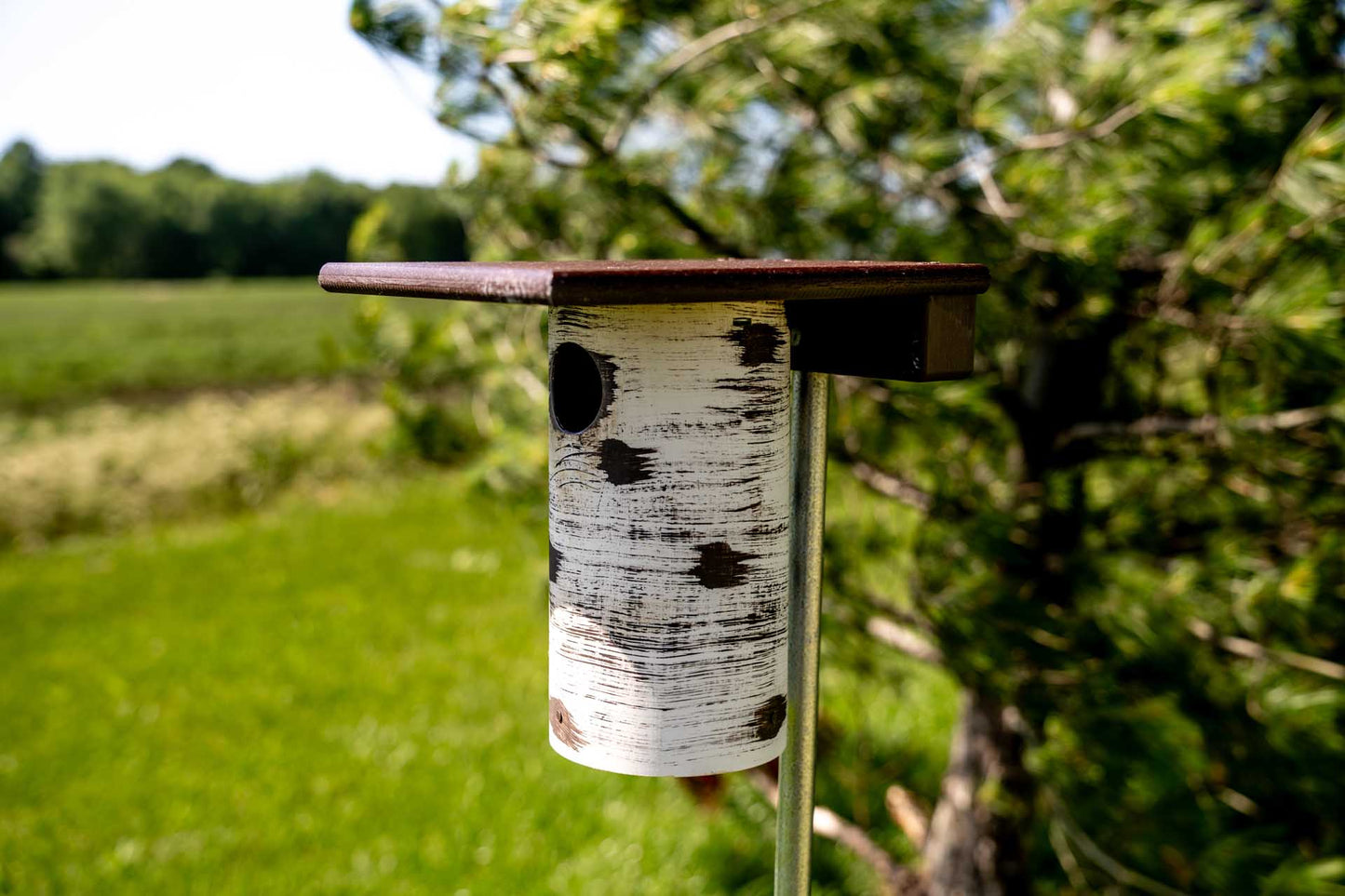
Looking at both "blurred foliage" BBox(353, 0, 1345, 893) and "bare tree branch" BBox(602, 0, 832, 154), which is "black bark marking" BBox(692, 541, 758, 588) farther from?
"bare tree branch" BBox(602, 0, 832, 154)

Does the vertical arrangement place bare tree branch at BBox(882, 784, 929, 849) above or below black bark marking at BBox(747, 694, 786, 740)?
below

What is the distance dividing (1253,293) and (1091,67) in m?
0.59

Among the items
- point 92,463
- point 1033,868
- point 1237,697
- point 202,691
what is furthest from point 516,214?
point 92,463

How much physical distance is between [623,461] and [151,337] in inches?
1194

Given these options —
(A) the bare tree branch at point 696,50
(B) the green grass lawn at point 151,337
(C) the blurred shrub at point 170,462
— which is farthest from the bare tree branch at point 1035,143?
(C) the blurred shrub at point 170,462

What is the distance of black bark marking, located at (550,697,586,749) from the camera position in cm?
129

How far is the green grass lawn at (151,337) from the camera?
19.0 metres

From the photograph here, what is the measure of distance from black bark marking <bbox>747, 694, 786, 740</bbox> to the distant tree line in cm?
3824

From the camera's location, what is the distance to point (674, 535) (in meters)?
1.20

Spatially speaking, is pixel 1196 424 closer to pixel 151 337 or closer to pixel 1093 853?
pixel 1093 853

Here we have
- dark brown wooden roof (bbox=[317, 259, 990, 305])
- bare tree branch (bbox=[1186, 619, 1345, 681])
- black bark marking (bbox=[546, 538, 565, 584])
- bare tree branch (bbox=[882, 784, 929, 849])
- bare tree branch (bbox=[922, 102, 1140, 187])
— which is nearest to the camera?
dark brown wooden roof (bbox=[317, 259, 990, 305])

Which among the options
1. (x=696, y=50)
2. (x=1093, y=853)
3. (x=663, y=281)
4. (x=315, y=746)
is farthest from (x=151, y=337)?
(x=663, y=281)

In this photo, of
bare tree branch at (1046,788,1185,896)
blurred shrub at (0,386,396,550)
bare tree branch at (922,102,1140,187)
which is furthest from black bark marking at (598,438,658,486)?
blurred shrub at (0,386,396,550)

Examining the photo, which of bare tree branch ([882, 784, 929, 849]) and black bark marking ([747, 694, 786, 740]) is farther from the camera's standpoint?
bare tree branch ([882, 784, 929, 849])
